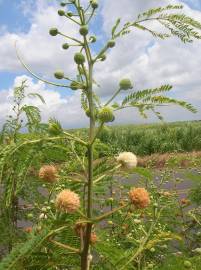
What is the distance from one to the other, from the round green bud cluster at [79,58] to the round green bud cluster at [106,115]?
0.71 ft

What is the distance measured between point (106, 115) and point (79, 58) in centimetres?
25

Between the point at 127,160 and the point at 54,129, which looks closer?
the point at 54,129

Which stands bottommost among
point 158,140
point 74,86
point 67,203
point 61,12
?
point 67,203

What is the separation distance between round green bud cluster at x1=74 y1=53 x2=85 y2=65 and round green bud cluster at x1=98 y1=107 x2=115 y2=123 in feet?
0.71

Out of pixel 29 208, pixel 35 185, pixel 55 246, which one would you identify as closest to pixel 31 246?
pixel 55 246

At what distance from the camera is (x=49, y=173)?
5.24 ft

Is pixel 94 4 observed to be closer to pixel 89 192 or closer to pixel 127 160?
pixel 127 160

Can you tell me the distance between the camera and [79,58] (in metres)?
1.53

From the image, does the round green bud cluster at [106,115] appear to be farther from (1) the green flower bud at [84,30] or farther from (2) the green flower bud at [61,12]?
(2) the green flower bud at [61,12]

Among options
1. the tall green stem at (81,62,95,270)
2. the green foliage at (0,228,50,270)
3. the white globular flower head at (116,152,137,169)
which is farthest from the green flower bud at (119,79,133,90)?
the green foliage at (0,228,50,270)

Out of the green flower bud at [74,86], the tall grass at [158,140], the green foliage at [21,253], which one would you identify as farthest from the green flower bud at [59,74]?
the tall grass at [158,140]

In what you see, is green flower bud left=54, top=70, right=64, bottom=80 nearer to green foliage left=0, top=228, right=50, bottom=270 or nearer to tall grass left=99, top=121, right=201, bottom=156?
green foliage left=0, top=228, right=50, bottom=270

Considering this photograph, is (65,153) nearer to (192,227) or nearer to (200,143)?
(192,227)

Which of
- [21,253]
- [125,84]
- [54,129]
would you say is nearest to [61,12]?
[125,84]
